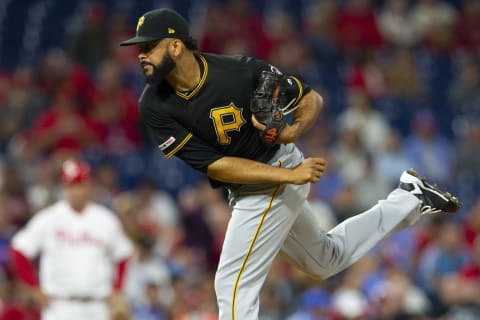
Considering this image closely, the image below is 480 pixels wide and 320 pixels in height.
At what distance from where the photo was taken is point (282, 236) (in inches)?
234

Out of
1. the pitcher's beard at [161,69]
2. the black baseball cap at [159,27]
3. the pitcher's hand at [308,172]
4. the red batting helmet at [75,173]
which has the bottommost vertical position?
the red batting helmet at [75,173]

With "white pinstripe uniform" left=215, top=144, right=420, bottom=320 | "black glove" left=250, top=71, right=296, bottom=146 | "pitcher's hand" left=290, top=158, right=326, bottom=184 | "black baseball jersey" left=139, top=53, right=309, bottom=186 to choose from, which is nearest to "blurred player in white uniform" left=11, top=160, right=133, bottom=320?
"white pinstripe uniform" left=215, top=144, right=420, bottom=320

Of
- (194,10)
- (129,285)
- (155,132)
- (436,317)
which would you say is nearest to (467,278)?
(436,317)

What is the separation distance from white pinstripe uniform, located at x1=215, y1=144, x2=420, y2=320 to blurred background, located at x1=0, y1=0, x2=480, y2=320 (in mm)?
2481

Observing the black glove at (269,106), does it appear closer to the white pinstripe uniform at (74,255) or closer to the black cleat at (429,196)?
the black cleat at (429,196)

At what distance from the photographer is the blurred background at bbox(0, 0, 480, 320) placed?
937 cm

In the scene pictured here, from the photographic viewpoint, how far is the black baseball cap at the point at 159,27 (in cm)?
556

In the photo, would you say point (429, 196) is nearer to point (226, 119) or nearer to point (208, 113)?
point (226, 119)

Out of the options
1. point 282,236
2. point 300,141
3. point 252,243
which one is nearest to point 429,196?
point 282,236

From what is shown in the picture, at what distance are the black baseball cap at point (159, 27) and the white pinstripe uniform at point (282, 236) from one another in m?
0.93

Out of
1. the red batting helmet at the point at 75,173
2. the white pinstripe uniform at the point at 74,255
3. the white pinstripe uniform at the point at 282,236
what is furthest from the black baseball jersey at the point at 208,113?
the white pinstripe uniform at the point at 74,255

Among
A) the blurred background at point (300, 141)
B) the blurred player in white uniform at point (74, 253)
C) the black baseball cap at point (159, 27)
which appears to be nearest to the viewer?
the black baseball cap at point (159, 27)

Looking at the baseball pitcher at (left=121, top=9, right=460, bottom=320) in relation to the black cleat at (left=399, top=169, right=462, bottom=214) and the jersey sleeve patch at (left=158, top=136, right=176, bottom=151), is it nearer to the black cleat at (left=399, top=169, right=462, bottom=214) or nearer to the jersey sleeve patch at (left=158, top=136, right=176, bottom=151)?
the jersey sleeve patch at (left=158, top=136, right=176, bottom=151)

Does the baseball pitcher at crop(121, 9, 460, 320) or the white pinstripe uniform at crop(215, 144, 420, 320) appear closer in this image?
the baseball pitcher at crop(121, 9, 460, 320)
